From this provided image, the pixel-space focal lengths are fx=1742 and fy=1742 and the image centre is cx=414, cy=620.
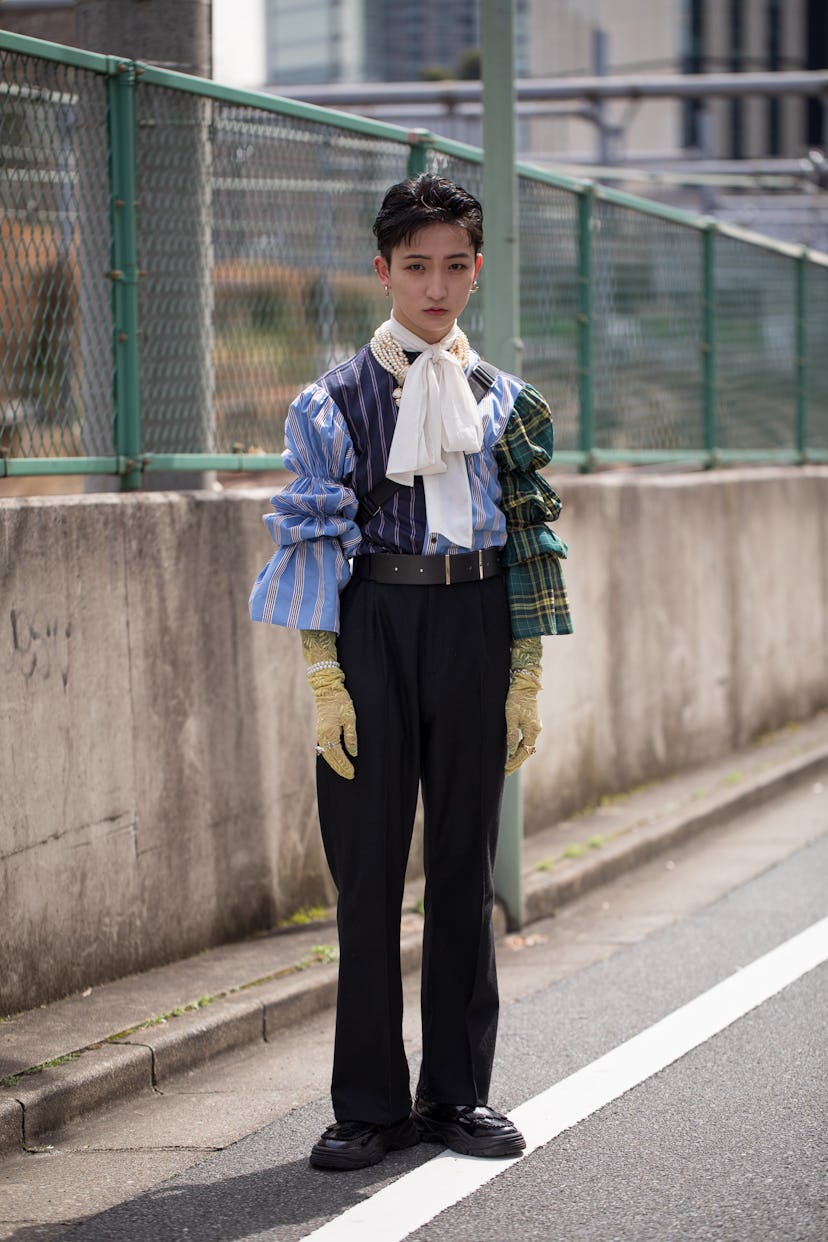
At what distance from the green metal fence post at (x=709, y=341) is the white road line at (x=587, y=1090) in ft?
13.1

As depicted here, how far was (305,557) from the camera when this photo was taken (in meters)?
3.81

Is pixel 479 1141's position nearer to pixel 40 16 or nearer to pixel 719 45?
pixel 40 16

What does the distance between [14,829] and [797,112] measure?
60844 mm

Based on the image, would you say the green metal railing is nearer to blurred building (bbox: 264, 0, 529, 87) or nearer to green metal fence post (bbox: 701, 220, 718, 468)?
green metal fence post (bbox: 701, 220, 718, 468)

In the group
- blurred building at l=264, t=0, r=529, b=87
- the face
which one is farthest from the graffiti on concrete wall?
blurred building at l=264, t=0, r=529, b=87

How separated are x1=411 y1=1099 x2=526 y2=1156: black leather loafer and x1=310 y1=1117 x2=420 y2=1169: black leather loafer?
63mm

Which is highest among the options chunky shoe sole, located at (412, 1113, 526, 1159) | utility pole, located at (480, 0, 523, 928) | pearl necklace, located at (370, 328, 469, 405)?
utility pole, located at (480, 0, 523, 928)

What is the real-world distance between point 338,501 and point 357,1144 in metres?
1.43

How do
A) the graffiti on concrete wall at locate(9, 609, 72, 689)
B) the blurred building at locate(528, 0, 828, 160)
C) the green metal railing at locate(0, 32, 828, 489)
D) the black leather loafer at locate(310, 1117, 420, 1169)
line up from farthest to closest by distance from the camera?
the blurred building at locate(528, 0, 828, 160) < the green metal railing at locate(0, 32, 828, 489) < the graffiti on concrete wall at locate(9, 609, 72, 689) < the black leather loafer at locate(310, 1117, 420, 1169)

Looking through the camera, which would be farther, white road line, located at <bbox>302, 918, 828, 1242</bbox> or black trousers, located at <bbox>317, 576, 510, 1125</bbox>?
black trousers, located at <bbox>317, 576, 510, 1125</bbox>

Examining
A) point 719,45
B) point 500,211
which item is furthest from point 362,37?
point 500,211

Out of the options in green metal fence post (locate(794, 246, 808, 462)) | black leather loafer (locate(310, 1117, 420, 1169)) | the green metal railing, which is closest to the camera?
black leather loafer (locate(310, 1117, 420, 1169))

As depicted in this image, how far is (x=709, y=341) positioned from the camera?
31.2 feet

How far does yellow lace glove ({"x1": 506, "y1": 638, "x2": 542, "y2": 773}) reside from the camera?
394cm
